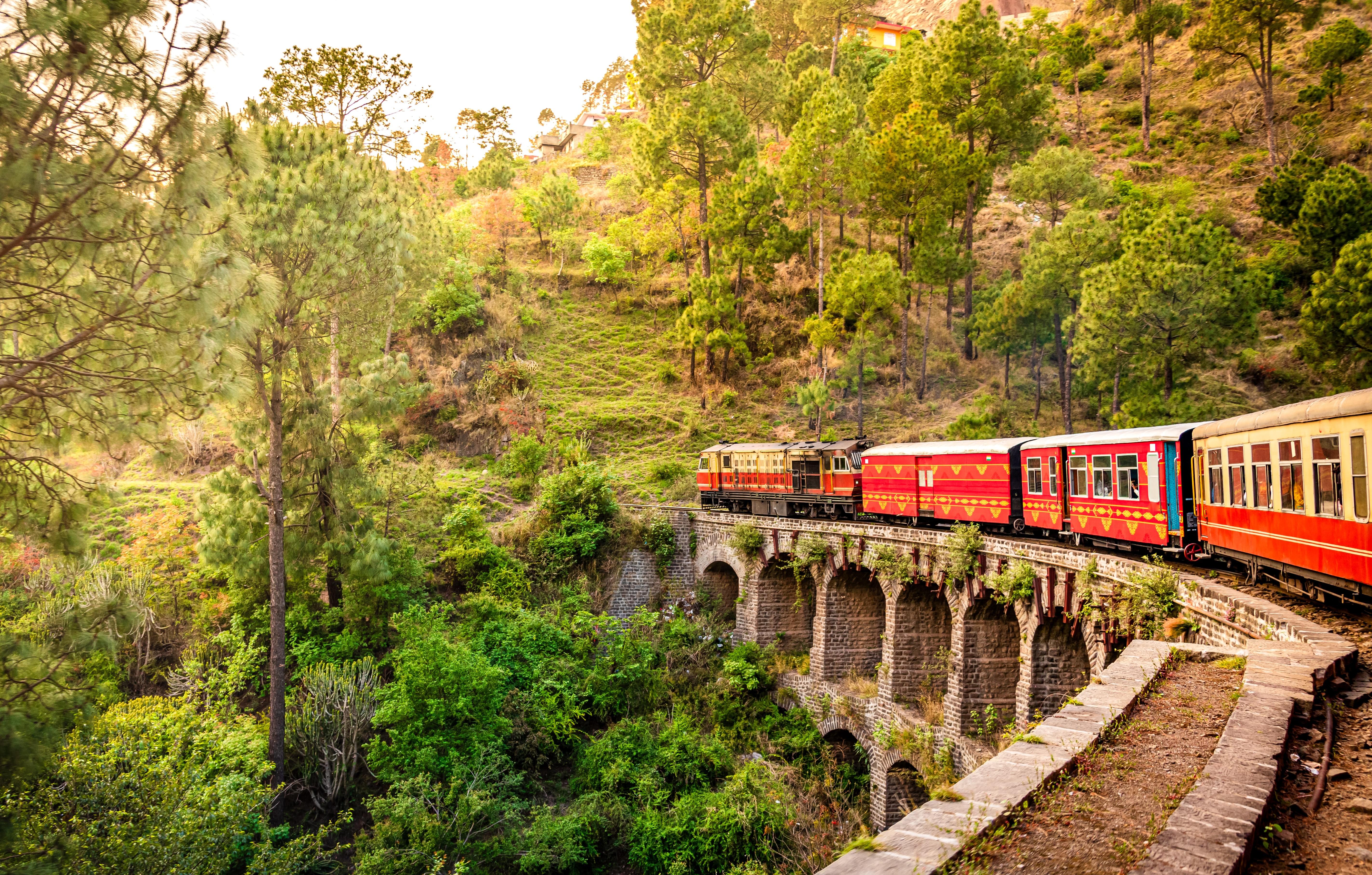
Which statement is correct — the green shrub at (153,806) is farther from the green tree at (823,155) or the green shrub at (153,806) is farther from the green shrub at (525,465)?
the green tree at (823,155)

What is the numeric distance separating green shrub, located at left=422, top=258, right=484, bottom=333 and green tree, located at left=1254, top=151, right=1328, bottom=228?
3288 centimetres

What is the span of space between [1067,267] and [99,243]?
88.4 feet

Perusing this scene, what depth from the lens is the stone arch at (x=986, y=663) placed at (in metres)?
14.3

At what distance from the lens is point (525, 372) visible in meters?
33.6

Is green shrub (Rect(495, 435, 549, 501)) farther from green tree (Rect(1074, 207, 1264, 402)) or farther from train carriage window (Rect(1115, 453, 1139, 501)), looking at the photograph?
train carriage window (Rect(1115, 453, 1139, 501))

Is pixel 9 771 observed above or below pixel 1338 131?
below

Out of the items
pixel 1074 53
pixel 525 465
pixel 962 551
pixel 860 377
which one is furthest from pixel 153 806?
pixel 1074 53

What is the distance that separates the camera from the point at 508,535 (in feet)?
78.7

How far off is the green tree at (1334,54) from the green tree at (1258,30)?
1.54m

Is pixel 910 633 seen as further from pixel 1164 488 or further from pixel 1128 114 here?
pixel 1128 114

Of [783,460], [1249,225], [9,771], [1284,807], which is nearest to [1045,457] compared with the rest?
[783,460]

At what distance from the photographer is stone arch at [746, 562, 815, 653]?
2156cm

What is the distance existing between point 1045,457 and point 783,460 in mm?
9978

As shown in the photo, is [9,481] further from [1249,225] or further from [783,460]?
[1249,225]
